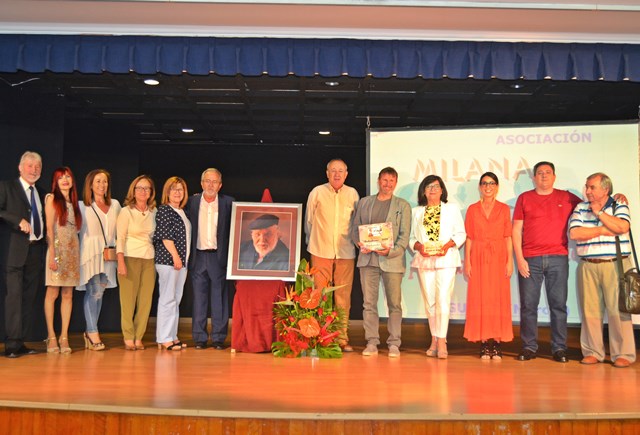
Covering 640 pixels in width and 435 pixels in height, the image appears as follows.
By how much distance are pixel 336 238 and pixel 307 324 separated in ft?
2.86

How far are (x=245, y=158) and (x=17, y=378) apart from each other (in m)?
6.78

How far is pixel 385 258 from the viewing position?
5.51 meters

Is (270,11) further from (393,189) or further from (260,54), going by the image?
(393,189)

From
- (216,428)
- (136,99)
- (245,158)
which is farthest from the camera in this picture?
(245,158)

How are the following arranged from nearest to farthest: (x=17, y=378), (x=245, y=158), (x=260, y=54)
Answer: (x=17, y=378), (x=260, y=54), (x=245, y=158)

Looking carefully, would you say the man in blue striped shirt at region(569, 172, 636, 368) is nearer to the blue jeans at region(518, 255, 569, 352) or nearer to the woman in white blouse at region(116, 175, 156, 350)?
the blue jeans at region(518, 255, 569, 352)

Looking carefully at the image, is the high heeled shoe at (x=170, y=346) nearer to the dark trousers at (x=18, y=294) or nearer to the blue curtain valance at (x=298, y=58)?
the dark trousers at (x=18, y=294)

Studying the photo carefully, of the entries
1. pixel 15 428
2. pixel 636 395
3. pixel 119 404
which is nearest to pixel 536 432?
pixel 636 395

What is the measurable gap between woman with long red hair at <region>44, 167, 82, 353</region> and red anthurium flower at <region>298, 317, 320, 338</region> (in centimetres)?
187

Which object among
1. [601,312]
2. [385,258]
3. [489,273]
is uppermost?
[385,258]

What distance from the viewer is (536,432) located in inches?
127

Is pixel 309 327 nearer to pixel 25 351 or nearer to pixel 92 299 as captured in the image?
pixel 92 299

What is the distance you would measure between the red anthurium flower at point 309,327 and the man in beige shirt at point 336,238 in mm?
484

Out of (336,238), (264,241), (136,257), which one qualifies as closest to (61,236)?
(136,257)
